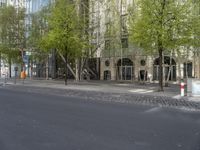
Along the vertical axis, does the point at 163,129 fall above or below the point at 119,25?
below

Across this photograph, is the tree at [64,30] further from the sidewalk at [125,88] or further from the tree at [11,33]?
the tree at [11,33]

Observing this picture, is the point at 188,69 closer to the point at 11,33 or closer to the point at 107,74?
the point at 107,74

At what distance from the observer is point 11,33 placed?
45.5 m

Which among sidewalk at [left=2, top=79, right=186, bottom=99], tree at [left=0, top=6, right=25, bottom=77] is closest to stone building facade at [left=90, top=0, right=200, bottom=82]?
sidewalk at [left=2, top=79, right=186, bottom=99]

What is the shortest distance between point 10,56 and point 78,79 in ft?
32.1

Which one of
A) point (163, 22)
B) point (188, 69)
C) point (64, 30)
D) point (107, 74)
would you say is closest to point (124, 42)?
point (107, 74)

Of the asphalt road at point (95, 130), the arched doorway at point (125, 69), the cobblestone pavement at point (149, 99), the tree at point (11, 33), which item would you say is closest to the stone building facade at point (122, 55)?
the arched doorway at point (125, 69)

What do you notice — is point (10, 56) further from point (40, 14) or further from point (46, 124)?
point (46, 124)

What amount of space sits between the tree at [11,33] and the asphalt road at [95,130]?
3321cm

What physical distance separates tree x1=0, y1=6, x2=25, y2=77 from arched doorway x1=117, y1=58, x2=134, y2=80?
1276 cm

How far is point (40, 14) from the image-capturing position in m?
42.7

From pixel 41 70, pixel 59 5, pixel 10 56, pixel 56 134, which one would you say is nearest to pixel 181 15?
pixel 59 5

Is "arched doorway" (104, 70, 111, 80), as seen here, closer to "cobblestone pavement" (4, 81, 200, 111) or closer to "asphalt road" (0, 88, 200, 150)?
"cobblestone pavement" (4, 81, 200, 111)

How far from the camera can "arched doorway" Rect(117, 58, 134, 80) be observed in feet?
147
